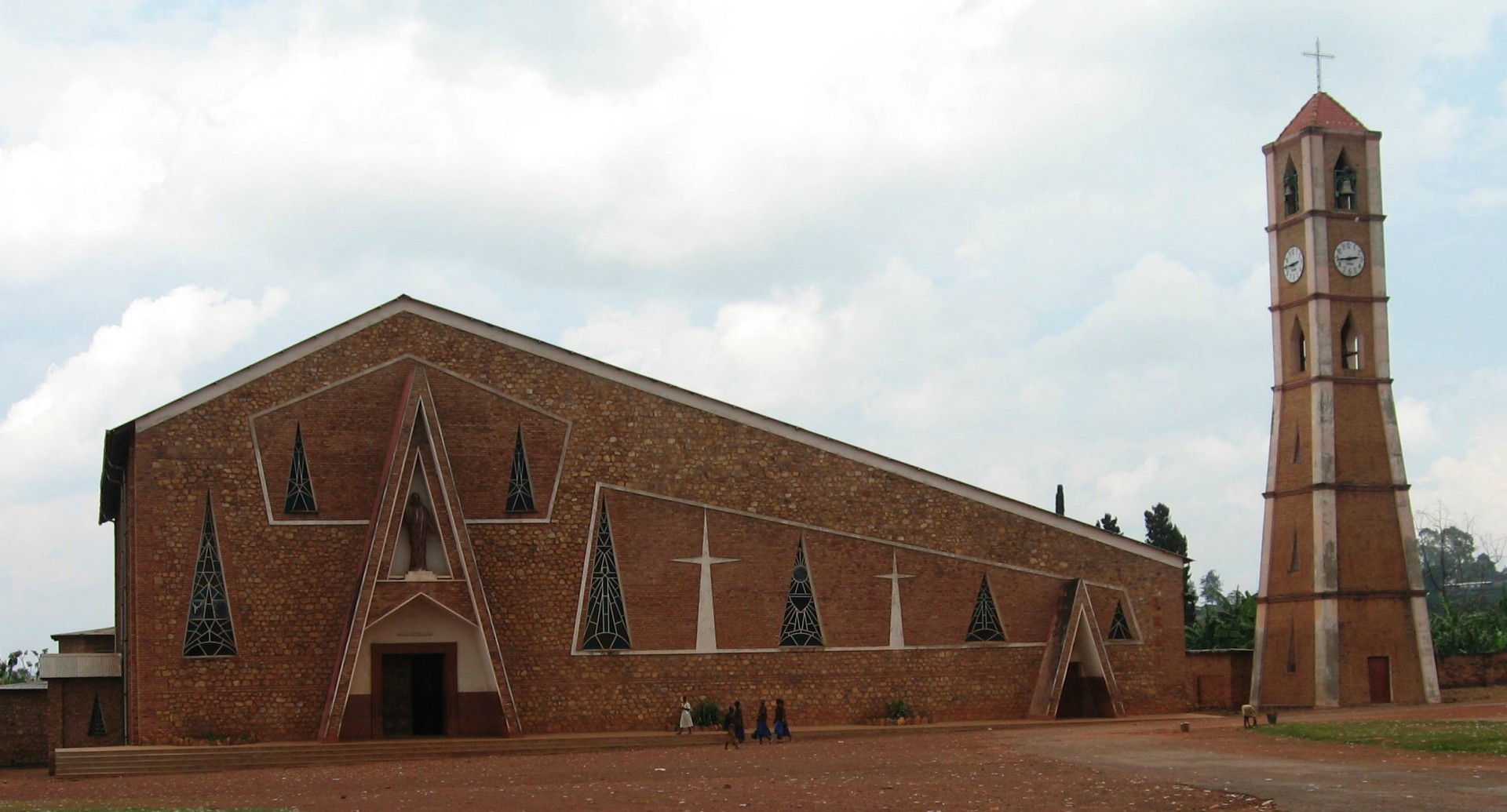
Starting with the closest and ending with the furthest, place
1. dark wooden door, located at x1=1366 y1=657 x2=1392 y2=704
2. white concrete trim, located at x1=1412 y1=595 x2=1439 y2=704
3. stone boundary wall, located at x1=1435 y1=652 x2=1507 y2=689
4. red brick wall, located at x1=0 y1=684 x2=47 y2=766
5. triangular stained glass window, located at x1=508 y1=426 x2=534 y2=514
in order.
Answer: triangular stained glass window, located at x1=508 y1=426 x2=534 y2=514, red brick wall, located at x1=0 y1=684 x2=47 y2=766, dark wooden door, located at x1=1366 y1=657 x2=1392 y2=704, white concrete trim, located at x1=1412 y1=595 x2=1439 y2=704, stone boundary wall, located at x1=1435 y1=652 x2=1507 y2=689

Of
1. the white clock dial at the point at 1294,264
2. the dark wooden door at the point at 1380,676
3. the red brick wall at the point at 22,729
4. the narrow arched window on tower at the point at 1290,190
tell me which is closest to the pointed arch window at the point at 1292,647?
the dark wooden door at the point at 1380,676

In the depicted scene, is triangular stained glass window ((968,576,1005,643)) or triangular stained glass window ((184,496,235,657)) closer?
triangular stained glass window ((184,496,235,657))

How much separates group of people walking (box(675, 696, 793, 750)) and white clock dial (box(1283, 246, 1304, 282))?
1935 centimetres

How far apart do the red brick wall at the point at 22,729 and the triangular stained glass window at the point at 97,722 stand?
279cm

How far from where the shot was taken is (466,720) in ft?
106

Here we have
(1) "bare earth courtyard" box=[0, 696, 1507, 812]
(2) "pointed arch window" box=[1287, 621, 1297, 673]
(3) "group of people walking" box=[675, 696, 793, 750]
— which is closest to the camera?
(1) "bare earth courtyard" box=[0, 696, 1507, 812]

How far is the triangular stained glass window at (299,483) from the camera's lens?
32537 mm

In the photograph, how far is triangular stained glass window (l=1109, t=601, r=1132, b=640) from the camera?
3641cm

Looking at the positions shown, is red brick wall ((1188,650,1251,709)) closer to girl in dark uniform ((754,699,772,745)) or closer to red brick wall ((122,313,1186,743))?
red brick wall ((122,313,1186,743))

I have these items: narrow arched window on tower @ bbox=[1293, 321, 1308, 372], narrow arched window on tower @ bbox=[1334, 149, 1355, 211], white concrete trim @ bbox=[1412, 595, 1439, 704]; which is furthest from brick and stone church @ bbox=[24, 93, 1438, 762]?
narrow arched window on tower @ bbox=[1334, 149, 1355, 211]

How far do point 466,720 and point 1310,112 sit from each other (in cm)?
2772

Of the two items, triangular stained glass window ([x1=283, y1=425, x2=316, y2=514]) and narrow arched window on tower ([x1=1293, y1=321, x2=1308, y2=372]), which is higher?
narrow arched window on tower ([x1=1293, y1=321, x2=1308, y2=372])

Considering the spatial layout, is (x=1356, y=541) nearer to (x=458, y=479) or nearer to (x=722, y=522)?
(x=722, y=522)

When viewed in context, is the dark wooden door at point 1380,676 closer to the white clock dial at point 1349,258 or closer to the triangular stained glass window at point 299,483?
the white clock dial at point 1349,258
